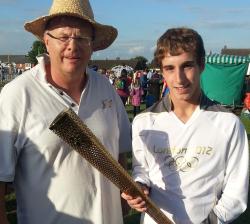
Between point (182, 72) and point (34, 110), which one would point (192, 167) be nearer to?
point (182, 72)

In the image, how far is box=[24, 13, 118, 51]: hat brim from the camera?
9.00ft

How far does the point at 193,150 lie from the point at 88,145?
71 cm

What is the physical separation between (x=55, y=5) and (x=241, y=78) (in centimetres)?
1682

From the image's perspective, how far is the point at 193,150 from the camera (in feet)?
8.14

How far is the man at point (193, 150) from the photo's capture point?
2453mm

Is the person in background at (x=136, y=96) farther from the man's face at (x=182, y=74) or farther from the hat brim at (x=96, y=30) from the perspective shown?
the man's face at (x=182, y=74)

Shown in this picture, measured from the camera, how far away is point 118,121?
3.06 metres

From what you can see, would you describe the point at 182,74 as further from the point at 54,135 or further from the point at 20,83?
the point at 20,83

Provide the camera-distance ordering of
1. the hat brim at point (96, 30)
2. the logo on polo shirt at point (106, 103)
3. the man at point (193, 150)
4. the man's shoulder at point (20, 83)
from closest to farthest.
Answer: the man at point (193, 150), the man's shoulder at point (20, 83), the hat brim at point (96, 30), the logo on polo shirt at point (106, 103)

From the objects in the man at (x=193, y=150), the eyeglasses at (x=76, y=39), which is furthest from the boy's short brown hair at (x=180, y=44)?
the eyeglasses at (x=76, y=39)

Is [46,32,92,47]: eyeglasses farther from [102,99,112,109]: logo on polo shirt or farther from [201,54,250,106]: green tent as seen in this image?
[201,54,250,106]: green tent

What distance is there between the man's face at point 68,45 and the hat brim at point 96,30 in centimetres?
5

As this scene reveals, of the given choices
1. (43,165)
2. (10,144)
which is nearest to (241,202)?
(43,165)

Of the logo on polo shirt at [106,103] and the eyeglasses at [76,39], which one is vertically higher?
the eyeglasses at [76,39]
